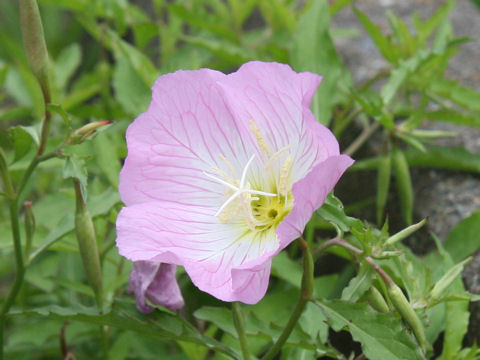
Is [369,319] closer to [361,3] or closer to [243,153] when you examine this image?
[243,153]

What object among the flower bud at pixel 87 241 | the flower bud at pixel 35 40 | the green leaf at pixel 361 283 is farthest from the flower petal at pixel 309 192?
the flower bud at pixel 35 40

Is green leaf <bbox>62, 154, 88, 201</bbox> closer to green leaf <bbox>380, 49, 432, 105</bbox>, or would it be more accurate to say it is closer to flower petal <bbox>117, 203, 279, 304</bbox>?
flower petal <bbox>117, 203, 279, 304</bbox>

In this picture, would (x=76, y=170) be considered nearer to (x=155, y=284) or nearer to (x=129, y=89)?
(x=155, y=284)

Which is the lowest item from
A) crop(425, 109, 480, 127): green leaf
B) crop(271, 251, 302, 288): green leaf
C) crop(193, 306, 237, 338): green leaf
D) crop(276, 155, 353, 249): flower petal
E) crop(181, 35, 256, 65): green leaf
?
crop(271, 251, 302, 288): green leaf

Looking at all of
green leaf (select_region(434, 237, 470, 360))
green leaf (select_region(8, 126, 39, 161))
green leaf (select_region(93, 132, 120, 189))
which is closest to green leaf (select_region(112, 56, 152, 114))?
green leaf (select_region(93, 132, 120, 189))

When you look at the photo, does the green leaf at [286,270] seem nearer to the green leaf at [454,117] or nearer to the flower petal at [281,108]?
the flower petal at [281,108]

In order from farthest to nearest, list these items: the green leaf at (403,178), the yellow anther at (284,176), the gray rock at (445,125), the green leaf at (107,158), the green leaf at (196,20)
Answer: the green leaf at (196,20) < the gray rock at (445,125) < the green leaf at (403,178) < the green leaf at (107,158) < the yellow anther at (284,176)

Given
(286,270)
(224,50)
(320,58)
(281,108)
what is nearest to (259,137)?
(281,108)

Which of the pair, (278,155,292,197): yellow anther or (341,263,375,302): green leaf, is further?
(278,155,292,197): yellow anther
